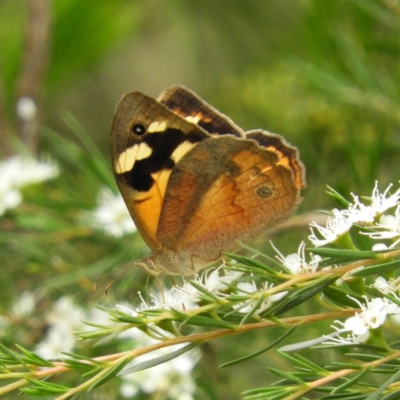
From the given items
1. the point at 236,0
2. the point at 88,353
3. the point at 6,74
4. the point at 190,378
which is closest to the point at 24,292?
the point at 88,353

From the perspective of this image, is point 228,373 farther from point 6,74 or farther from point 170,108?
point 6,74

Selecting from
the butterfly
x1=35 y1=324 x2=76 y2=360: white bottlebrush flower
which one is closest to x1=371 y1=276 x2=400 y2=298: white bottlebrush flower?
the butterfly

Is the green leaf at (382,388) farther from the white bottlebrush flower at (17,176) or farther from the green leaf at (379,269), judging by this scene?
the white bottlebrush flower at (17,176)

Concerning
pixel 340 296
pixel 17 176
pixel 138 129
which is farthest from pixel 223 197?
pixel 17 176

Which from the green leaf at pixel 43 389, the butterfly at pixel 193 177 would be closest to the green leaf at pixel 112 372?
the green leaf at pixel 43 389

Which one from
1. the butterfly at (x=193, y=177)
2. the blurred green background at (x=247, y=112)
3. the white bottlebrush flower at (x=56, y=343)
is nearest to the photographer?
the butterfly at (x=193, y=177)
